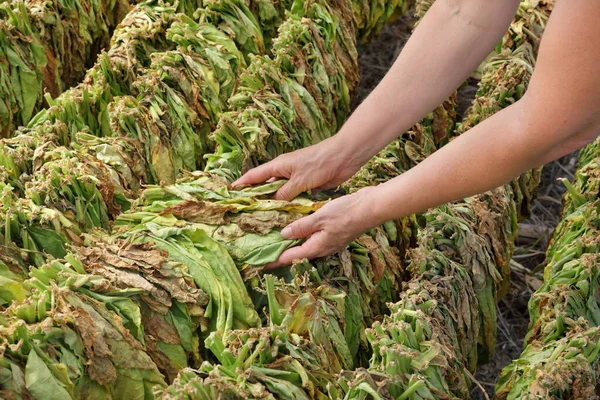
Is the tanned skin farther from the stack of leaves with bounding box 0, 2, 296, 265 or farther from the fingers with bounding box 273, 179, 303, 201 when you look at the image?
the stack of leaves with bounding box 0, 2, 296, 265

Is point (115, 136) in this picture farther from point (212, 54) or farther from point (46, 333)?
point (46, 333)

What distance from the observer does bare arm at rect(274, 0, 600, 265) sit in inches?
62.7

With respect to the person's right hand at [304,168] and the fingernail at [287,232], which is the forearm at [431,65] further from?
the fingernail at [287,232]

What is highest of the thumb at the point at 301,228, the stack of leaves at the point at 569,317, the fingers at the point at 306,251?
the thumb at the point at 301,228

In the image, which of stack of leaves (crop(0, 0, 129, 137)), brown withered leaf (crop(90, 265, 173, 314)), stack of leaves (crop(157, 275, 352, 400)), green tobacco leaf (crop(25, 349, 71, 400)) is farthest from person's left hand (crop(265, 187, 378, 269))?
stack of leaves (crop(0, 0, 129, 137))

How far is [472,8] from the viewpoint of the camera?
2.37 metres

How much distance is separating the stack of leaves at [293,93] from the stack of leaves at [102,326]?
61 centimetres

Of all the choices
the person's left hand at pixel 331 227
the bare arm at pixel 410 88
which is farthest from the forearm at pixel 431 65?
the person's left hand at pixel 331 227

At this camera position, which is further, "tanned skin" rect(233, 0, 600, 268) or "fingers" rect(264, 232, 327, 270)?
"fingers" rect(264, 232, 327, 270)

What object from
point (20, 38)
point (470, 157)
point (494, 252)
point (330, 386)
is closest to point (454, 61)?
point (470, 157)

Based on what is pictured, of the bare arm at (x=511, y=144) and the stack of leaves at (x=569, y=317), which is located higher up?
the bare arm at (x=511, y=144)

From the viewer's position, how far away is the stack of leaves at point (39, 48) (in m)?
3.55

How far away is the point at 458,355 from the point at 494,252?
596 millimetres

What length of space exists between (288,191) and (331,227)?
13.4 inches
